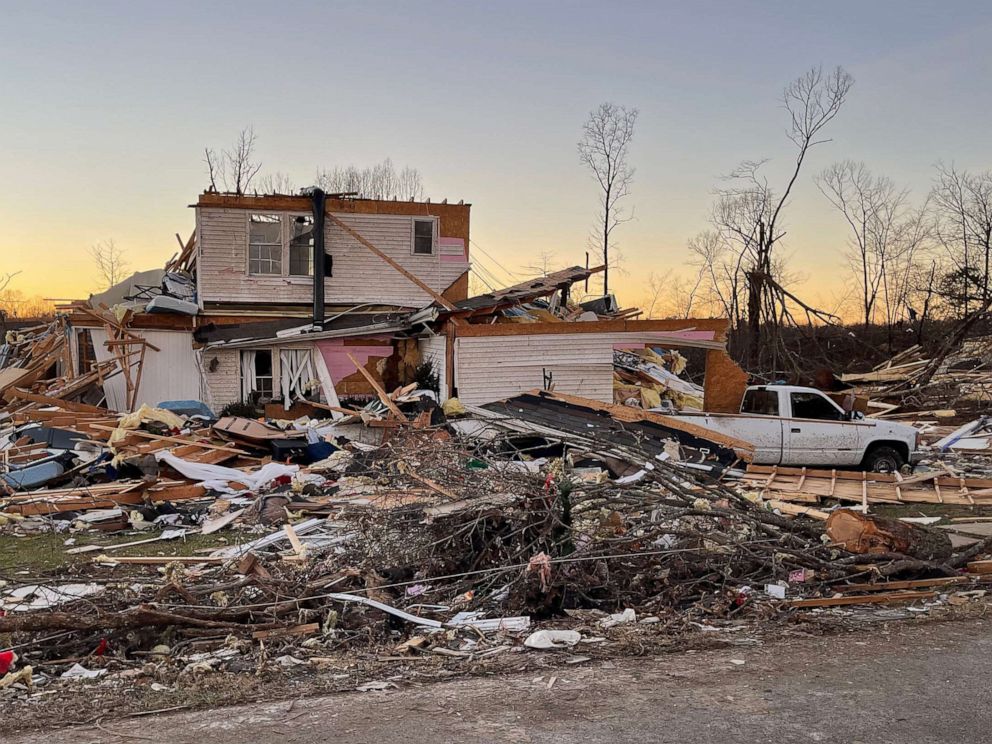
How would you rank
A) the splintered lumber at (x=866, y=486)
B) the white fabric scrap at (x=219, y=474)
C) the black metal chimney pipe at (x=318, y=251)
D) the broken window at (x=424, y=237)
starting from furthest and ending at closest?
the broken window at (x=424, y=237), the black metal chimney pipe at (x=318, y=251), the white fabric scrap at (x=219, y=474), the splintered lumber at (x=866, y=486)

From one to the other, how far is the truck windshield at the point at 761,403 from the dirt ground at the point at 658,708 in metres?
9.08

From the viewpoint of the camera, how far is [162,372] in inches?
813

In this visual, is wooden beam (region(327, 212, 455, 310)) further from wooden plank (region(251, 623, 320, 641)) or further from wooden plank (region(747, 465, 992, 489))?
wooden plank (region(251, 623, 320, 641))

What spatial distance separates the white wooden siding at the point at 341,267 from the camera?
2111cm

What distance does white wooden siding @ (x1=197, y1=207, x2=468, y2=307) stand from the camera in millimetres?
21109

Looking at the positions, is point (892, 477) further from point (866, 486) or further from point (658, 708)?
point (658, 708)

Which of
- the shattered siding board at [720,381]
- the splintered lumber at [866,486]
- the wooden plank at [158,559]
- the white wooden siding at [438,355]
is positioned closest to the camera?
the wooden plank at [158,559]

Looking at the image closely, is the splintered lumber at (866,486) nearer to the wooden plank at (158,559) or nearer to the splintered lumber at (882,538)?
the splintered lumber at (882,538)

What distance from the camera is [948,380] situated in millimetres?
27578

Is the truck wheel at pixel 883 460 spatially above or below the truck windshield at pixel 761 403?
below

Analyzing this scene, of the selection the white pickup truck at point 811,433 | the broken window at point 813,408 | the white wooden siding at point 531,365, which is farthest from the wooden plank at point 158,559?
the broken window at point 813,408

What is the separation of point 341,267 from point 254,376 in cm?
352

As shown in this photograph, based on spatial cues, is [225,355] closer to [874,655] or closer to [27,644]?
[27,644]

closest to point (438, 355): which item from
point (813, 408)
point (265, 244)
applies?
point (265, 244)
